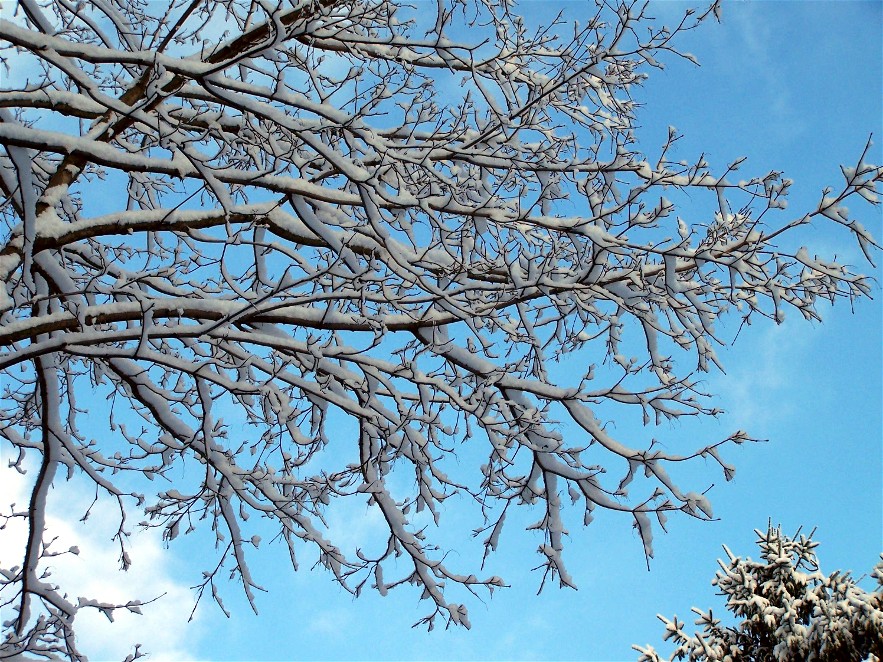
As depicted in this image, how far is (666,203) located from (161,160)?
272 cm

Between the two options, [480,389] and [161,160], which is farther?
[480,389]

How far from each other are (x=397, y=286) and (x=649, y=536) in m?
2.17

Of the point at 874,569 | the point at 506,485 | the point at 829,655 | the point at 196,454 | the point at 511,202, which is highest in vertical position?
the point at 511,202

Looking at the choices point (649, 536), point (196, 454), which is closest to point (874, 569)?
point (649, 536)

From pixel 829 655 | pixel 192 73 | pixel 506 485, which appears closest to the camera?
pixel 192 73

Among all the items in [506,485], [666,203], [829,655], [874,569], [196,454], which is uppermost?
[196,454]

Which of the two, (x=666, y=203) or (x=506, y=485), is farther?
(x=506, y=485)

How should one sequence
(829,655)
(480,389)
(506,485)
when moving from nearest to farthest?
1. (480,389)
2. (506,485)
3. (829,655)

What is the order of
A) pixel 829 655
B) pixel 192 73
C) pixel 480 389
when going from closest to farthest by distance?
pixel 192 73
pixel 480 389
pixel 829 655

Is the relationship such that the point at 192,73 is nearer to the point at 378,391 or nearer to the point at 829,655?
the point at 378,391

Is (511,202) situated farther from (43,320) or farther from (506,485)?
(43,320)

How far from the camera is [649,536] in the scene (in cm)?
511

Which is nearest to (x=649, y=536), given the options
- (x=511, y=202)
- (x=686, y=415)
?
(x=686, y=415)

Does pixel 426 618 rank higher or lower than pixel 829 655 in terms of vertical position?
higher
